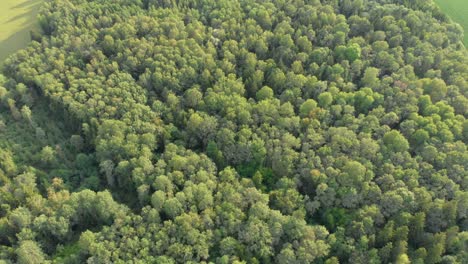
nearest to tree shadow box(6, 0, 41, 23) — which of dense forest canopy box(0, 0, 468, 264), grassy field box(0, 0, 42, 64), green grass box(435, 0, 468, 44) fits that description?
grassy field box(0, 0, 42, 64)

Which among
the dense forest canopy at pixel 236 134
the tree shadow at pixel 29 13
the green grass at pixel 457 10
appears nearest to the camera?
the dense forest canopy at pixel 236 134

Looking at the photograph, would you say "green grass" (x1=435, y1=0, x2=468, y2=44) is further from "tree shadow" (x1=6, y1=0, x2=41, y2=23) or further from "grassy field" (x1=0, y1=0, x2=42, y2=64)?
"tree shadow" (x1=6, y1=0, x2=41, y2=23)

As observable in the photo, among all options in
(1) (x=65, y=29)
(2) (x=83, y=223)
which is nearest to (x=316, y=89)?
(2) (x=83, y=223)

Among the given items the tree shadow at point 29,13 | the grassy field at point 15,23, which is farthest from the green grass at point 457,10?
the tree shadow at point 29,13

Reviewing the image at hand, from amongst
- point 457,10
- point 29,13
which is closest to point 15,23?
point 29,13

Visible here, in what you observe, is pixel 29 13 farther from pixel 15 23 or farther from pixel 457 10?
pixel 457 10

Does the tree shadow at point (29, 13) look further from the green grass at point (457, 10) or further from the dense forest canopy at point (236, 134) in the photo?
the green grass at point (457, 10)
